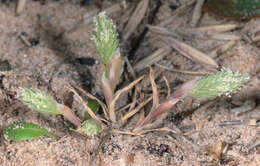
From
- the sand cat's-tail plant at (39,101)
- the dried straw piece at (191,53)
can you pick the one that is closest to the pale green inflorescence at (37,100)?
the sand cat's-tail plant at (39,101)

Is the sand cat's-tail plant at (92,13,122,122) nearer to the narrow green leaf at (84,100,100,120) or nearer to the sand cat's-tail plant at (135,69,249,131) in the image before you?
the narrow green leaf at (84,100,100,120)

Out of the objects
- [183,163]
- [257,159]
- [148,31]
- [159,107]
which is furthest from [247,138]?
[148,31]

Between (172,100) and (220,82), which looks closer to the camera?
(220,82)

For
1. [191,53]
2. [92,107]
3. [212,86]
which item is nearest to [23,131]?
[92,107]

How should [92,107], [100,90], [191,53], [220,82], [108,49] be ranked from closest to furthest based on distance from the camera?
[220,82] → [108,49] → [92,107] → [100,90] → [191,53]

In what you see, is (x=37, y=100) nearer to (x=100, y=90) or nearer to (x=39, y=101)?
(x=39, y=101)

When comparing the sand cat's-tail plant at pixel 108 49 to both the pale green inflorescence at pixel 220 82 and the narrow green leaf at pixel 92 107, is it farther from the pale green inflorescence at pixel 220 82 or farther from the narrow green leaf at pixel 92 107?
the pale green inflorescence at pixel 220 82

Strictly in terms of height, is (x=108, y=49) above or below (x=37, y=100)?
above

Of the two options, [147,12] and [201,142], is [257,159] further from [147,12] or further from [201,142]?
[147,12]
